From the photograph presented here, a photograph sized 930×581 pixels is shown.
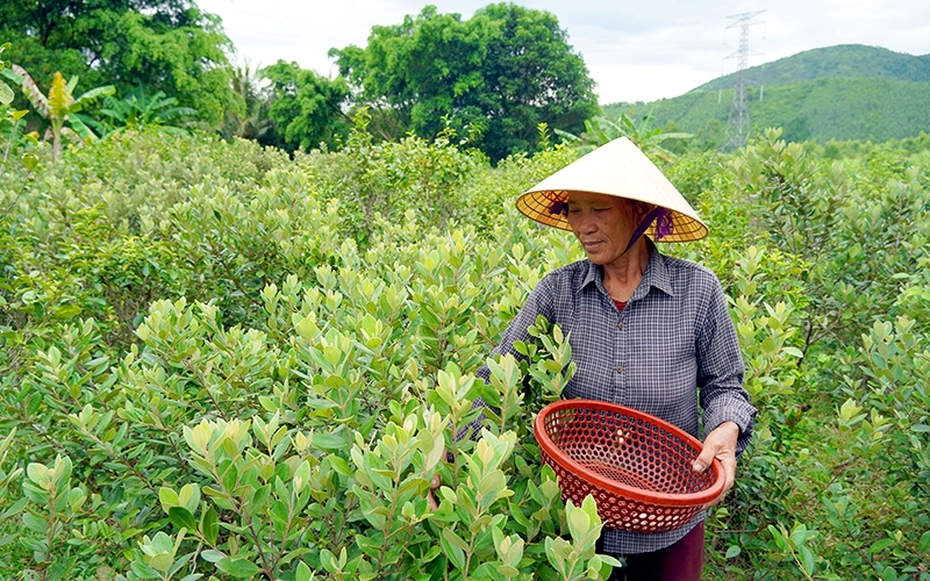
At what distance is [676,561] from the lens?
1.75 meters

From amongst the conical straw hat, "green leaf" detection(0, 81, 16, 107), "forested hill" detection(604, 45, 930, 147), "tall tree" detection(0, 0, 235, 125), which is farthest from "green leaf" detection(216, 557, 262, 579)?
"forested hill" detection(604, 45, 930, 147)

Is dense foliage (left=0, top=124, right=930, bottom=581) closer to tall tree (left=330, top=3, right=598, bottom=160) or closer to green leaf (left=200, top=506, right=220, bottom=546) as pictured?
green leaf (left=200, top=506, right=220, bottom=546)

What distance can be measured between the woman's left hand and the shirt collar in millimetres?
378

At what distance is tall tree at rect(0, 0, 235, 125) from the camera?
20.3 m

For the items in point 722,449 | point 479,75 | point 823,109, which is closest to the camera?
point 722,449

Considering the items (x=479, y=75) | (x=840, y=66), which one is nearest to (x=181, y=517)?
(x=479, y=75)

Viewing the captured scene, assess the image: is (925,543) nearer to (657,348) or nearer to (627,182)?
(657,348)

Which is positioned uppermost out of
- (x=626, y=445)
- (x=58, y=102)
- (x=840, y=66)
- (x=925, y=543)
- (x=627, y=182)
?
(x=840, y=66)

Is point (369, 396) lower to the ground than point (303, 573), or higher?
higher

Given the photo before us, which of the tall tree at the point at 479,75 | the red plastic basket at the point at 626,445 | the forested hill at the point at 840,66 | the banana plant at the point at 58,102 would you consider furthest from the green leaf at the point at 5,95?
the forested hill at the point at 840,66

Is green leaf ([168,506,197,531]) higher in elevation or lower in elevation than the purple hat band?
lower

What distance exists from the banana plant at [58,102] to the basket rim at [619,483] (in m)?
11.1

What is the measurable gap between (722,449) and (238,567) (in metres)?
1.14

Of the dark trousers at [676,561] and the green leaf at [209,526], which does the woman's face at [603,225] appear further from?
the green leaf at [209,526]
